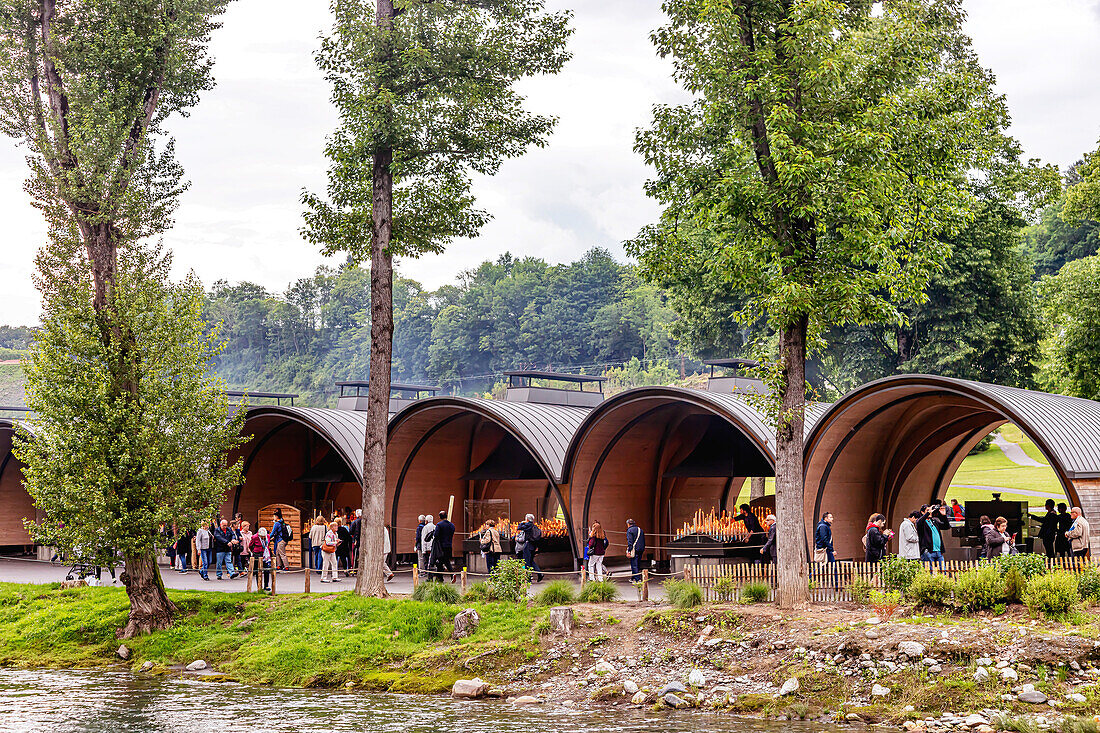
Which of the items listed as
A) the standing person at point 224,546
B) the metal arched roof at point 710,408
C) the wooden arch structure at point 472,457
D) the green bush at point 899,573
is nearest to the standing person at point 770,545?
the metal arched roof at point 710,408

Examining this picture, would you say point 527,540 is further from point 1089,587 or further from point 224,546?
point 1089,587

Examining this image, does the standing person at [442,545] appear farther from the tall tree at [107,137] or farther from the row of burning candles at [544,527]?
the tall tree at [107,137]

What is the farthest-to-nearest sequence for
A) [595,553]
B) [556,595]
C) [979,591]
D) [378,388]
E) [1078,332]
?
[1078,332] → [595,553] → [378,388] → [556,595] → [979,591]

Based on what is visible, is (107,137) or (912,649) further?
(107,137)

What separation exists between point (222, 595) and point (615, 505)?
382 inches

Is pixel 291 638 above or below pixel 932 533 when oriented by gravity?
below

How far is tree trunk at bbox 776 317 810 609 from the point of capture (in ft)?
49.1

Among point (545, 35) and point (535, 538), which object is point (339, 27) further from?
point (535, 538)

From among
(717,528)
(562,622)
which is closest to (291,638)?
(562,622)

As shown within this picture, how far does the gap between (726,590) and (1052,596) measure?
15.7 ft

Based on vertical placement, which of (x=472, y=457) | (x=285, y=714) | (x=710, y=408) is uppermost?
(x=710, y=408)

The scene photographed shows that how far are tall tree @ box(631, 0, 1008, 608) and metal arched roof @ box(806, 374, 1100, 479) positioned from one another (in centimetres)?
291

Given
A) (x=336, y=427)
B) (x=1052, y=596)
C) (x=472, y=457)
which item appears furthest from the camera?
(x=472, y=457)

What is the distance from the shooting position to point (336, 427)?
82.6ft
